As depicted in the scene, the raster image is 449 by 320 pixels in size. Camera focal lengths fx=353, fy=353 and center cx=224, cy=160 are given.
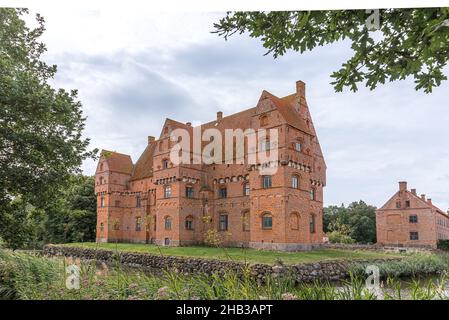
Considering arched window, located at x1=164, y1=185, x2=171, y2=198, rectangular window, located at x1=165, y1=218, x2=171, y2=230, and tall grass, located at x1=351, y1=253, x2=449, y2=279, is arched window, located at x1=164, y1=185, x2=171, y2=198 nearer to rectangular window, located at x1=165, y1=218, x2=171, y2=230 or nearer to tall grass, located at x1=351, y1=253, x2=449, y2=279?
rectangular window, located at x1=165, y1=218, x2=171, y2=230

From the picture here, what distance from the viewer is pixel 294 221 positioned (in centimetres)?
1550

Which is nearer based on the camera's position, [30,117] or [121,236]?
[30,117]

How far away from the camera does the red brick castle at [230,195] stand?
50.7 feet

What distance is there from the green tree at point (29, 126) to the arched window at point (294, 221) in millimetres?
10414

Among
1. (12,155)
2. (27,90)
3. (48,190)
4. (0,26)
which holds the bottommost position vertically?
(48,190)

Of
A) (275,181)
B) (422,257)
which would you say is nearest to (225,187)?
(275,181)

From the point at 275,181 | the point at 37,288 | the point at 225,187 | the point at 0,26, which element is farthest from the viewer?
the point at 225,187

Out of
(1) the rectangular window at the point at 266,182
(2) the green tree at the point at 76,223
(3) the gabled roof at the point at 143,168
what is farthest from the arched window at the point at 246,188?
(2) the green tree at the point at 76,223

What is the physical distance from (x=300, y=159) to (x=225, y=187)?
15.8 feet

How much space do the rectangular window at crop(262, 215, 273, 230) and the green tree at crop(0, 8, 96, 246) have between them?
10.1 m

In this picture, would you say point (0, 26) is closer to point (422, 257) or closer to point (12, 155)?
point (12, 155)

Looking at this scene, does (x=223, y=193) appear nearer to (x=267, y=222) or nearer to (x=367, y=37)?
(x=267, y=222)

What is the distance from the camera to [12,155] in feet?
20.0

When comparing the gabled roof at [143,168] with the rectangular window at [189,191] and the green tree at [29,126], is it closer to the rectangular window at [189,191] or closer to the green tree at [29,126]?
the rectangular window at [189,191]
